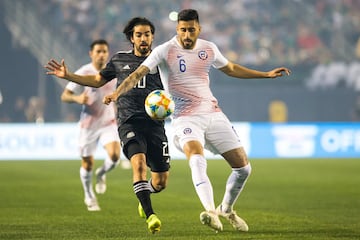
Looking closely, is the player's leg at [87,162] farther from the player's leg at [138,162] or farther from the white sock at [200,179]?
the white sock at [200,179]

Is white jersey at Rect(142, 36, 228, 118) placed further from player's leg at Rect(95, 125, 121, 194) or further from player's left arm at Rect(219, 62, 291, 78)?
player's leg at Rect(95, 125, 121, 194)

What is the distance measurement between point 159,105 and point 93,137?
471 centimetres

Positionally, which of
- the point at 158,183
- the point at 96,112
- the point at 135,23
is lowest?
the point at 158,183

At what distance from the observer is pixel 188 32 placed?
893 centimetres

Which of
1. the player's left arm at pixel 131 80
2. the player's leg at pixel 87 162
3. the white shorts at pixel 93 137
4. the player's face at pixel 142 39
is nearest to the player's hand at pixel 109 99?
the player's left arm at pixel 131 80

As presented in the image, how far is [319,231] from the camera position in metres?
9.27

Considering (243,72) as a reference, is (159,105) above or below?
below

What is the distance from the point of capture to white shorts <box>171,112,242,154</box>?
9016 mm

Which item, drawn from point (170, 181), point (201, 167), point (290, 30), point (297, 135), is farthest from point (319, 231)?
point (290, 30)

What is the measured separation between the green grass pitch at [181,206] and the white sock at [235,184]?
10.8 inches

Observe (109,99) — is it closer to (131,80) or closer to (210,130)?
(131,80)

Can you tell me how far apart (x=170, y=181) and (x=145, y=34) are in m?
8.93

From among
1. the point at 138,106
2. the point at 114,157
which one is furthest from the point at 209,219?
the point at 114,157

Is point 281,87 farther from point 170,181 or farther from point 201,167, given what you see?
point 201,167
